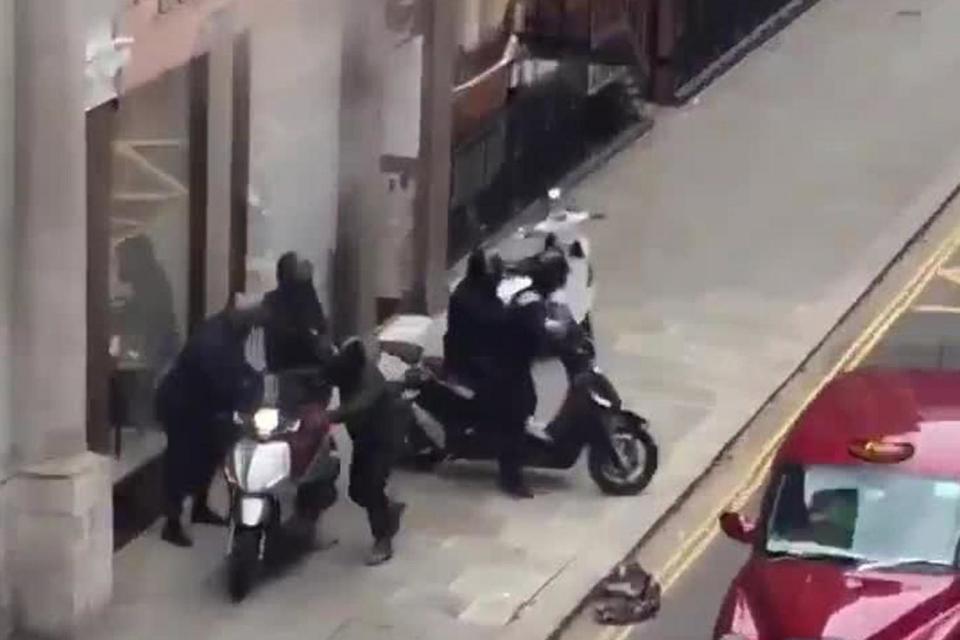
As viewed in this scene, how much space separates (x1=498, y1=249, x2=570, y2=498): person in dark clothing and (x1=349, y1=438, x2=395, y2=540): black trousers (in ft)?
3.46

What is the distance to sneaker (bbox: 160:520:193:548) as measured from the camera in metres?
14.4

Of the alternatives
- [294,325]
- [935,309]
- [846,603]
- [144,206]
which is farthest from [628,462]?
[935,309]

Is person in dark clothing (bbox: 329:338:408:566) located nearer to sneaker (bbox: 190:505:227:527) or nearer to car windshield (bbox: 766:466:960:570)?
sneaker (bbox: 190:505:227:527)

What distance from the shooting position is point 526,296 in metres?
15.2

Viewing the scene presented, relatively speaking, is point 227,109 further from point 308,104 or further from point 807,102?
point 807,102

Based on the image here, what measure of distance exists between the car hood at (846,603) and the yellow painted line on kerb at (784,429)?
2314 mm

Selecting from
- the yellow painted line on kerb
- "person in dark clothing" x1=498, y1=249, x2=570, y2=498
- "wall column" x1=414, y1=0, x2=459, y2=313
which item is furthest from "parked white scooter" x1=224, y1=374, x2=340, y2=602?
"wall column" x1=414, y1=0, x2=459, y2=313

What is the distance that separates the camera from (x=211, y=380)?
13977mm

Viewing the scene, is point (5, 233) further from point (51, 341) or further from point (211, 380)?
point (211, 380)

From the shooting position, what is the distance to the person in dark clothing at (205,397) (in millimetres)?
13969

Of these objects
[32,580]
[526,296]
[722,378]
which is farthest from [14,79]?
[722,378]

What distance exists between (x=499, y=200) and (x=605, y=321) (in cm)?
218

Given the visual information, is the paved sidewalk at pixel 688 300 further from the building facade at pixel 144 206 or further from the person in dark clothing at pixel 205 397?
the building facade at pixel 144 206

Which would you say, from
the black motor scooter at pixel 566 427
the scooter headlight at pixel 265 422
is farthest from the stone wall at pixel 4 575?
the black motor scooter at pixel 566 427
